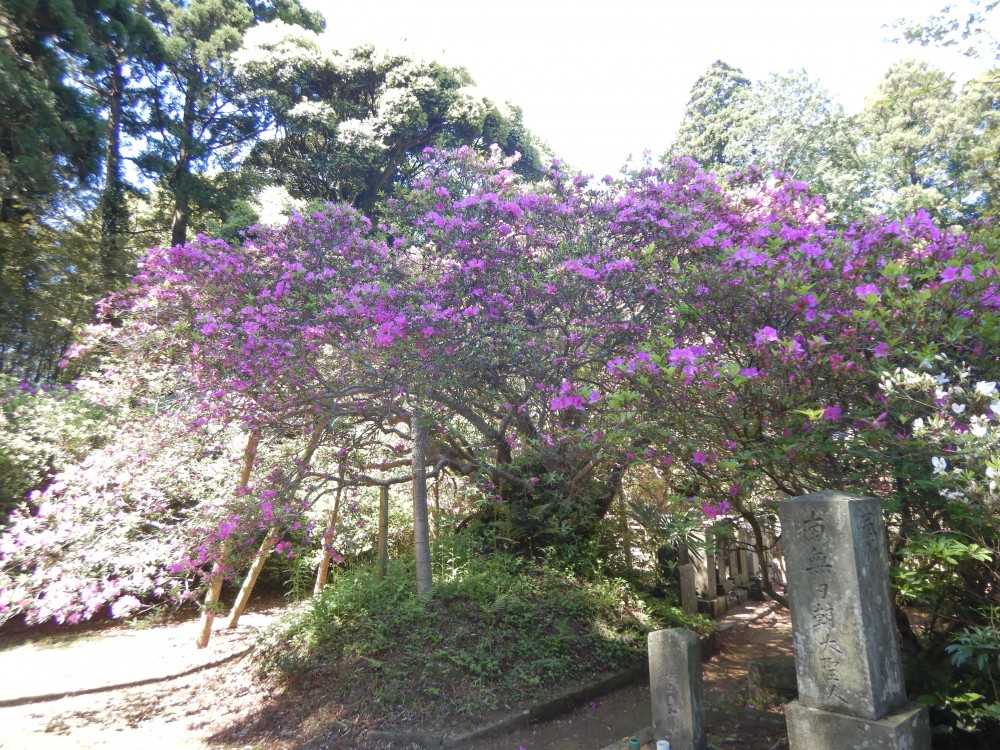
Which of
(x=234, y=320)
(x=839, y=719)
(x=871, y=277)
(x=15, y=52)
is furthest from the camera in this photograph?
(x=15, y=52)

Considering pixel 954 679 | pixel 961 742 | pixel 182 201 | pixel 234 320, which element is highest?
pixel 182 201

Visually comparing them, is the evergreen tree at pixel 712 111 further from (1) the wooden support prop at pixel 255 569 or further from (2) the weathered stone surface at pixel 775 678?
(1) the wooden support prop at pixel 255 569

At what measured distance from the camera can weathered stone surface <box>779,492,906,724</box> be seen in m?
2.57

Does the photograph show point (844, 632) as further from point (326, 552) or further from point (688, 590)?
point (326, 552)

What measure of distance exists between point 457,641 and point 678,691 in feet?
6.88

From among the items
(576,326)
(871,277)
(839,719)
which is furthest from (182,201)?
(839,719)

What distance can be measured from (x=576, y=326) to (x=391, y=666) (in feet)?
10.4

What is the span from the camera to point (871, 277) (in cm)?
352

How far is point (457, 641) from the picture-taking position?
496cm

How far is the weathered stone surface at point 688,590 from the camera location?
6.81m

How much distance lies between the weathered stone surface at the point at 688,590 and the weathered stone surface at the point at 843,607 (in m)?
4.27

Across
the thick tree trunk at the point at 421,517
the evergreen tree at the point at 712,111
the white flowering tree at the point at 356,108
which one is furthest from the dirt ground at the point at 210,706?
the evergreen tree at the point at 712,111

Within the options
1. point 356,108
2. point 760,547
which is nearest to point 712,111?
point 356,108

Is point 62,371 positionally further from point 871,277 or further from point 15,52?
point 871,277
